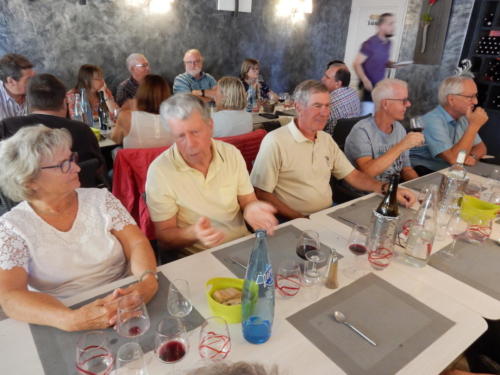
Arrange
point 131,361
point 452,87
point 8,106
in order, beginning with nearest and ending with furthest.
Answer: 1. point 131,361
2. point 452,87
3. point 8,106

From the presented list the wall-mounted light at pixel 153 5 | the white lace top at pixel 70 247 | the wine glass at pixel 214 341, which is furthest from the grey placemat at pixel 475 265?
the wall-mounted light at pixel 153 5

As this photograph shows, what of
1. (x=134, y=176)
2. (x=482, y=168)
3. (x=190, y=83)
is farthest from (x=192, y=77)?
(x=482, y=168)

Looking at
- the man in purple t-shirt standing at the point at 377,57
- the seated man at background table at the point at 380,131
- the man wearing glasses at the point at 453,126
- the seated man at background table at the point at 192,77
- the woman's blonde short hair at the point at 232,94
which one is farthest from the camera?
the man in purple t-shirt standing at the point at 377,57

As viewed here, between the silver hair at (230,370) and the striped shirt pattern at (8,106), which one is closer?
the silver hair at (230,370)

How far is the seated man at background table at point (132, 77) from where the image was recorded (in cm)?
460

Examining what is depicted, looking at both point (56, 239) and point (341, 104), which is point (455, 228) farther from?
point (341, 104)

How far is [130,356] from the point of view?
3.07 feet

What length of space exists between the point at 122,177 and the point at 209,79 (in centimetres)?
357

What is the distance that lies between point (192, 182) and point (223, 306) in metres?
0.80

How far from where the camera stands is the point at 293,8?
6461 millimetres

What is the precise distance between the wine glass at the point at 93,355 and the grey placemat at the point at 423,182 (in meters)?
2.03

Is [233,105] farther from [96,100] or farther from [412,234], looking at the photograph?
[412,234]

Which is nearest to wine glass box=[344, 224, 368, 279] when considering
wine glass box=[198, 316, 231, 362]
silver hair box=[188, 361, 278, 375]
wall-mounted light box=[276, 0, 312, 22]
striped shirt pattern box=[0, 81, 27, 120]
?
wine glass box=[198, 316, 231, 362]

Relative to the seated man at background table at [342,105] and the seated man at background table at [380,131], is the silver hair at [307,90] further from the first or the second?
the seated man at background table at [342,105]
